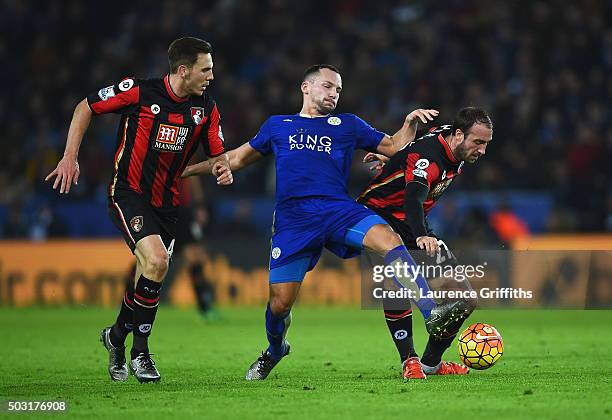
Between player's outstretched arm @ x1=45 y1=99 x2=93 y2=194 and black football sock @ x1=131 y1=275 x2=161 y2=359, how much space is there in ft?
2.80

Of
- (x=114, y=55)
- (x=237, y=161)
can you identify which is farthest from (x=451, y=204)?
(x=237, y=161)

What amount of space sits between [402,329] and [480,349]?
60 cm

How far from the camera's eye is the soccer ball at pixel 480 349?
8.04 m

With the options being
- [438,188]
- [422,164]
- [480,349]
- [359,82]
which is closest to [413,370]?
[480,349]

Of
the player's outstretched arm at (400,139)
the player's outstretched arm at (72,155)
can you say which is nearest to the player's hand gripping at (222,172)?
the player's outstretched arm at (72,155)

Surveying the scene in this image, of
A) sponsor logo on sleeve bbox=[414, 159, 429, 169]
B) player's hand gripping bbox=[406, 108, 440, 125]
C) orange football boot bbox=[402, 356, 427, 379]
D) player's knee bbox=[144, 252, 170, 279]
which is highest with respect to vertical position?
player's hand gripping bbox=[406, 108, 440, 125]

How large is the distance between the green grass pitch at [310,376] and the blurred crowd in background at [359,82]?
3.70 metres

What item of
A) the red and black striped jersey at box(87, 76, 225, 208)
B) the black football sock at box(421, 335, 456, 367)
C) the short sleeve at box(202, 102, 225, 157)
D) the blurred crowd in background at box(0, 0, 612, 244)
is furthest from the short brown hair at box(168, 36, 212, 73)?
the blurred crowd in background at box(0, 0, 612, 244)

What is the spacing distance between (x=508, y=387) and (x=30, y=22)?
1715cm

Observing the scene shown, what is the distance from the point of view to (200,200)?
47.0 feet

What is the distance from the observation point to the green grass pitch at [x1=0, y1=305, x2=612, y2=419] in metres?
6.34

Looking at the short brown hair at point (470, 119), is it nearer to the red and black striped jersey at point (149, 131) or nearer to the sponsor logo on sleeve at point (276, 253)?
the sponsor logo on sleeve at point (276, 253)

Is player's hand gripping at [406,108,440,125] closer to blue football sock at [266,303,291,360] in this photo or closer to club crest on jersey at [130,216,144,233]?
blue football sock at [266,303,291,360]

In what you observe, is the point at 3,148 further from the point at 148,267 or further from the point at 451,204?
the point at 148,267
